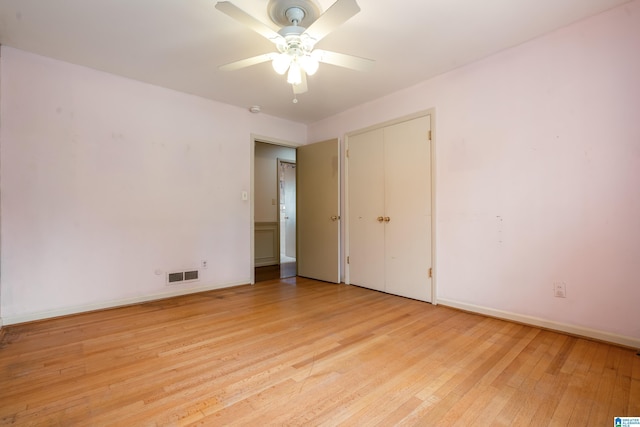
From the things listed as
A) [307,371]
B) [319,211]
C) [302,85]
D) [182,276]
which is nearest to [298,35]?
[302,85]

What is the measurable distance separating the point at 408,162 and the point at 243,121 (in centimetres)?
229

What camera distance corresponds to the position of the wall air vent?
3.38 metres

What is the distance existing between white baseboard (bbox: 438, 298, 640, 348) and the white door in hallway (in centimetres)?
39

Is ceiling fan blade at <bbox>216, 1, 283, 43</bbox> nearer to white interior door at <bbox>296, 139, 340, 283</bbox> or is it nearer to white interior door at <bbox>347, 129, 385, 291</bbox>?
white interior door at <bbox>347, 129, 385, 291</bbox>

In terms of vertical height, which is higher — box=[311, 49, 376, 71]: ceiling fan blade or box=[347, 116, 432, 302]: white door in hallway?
box=[311, 49, 376, 71]: ceiling fan blade

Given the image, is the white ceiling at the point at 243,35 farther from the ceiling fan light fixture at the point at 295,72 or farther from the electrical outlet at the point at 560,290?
the electrical outlet at the point at 560,290

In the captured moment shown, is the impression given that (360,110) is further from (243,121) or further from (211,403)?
(211,403)

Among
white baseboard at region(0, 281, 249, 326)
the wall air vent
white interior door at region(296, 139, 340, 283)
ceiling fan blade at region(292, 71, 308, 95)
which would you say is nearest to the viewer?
ceiling fan blade at region(292, 71, 308, 95)

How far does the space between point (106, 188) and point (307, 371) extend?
2711mm

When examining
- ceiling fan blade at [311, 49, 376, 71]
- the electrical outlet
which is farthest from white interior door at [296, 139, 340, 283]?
the electrical outlet

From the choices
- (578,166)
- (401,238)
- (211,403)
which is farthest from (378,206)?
(211,403)

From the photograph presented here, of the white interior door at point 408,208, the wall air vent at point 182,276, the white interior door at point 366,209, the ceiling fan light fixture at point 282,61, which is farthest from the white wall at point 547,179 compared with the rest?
the wall air vent at point 182,276

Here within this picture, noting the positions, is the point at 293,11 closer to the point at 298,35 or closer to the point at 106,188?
the point at 298,35

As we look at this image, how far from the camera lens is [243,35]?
2.33m
